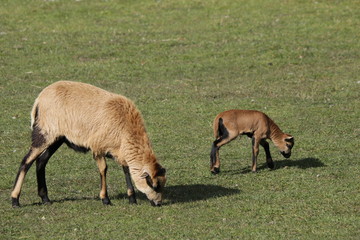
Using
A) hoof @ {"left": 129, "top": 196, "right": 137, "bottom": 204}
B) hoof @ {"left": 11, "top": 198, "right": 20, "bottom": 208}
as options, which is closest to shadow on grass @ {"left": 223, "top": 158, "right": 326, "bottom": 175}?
hoof @ {"left": 129, "top": 196, "right": 137, "bottom": 204}

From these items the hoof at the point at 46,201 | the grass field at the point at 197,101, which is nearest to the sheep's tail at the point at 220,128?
the grass field at the point at 197,101

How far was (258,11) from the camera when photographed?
27.2 meters

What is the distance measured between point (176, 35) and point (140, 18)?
2.46 m

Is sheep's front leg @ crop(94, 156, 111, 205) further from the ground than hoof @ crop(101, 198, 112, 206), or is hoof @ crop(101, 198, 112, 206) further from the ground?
sheep's front leg @ crop(94, 156, 111, 205)

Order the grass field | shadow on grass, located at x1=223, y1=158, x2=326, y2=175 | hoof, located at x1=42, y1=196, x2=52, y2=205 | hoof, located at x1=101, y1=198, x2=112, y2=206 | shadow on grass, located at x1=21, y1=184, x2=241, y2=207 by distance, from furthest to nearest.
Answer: shadow on grass, located at x1=223, y1=158, x2=326, y2=175
shadow on grass, located at x1=21, y1=184, x2=241, y2=207
hoof, located at x1=42, y1=196, x2=52, y2=205
hoof, located at x1=101, y1=198, x2=112, y2=206
the grass field

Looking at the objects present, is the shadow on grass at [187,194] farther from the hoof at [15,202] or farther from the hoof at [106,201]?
the hoof at [106,201]

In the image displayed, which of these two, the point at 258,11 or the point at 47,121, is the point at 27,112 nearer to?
the point at 47,121

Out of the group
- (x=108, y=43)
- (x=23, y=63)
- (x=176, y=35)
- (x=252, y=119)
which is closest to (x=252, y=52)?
(x=176, y=35)

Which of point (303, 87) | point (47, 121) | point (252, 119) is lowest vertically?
point (303, 87)

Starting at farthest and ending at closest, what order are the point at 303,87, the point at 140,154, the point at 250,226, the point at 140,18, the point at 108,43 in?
1. the point at 140,18
2. the point at 108,43
3. the point at 303,87
4. the point at 140,154
5. the point at 250,226

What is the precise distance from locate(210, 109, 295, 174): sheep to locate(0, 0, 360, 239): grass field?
309 mm

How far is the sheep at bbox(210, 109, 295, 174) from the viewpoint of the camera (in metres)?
13.5

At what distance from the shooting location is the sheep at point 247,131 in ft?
44.2

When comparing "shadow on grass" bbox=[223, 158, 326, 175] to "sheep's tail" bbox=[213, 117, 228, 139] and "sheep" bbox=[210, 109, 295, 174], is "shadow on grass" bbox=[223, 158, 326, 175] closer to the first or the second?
"sheep" bbox=[210, 109, 295, 174]
